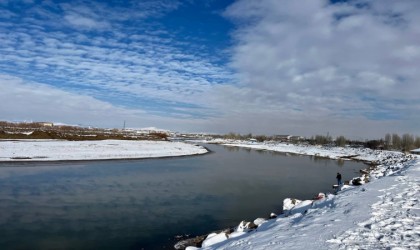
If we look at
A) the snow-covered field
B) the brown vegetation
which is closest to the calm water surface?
the snow-covered field

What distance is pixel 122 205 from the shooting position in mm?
14117

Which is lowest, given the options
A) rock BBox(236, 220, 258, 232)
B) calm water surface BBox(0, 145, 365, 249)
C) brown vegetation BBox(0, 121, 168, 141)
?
calm water surface BBox(0, 145, 365, 249)

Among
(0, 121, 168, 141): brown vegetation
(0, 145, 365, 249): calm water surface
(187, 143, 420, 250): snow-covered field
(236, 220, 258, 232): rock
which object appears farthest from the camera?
(0, 121, 168, 141): brown vegetation

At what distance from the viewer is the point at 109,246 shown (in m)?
9.38

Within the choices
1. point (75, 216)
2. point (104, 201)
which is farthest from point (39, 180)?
point (75, 216)

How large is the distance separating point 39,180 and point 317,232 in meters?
17.1

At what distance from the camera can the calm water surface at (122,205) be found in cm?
1001

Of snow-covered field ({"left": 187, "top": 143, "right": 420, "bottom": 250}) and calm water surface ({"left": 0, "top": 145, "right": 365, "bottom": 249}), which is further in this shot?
calm water surface ({"left": 0, "top": 145, "right": 365, "bottom": 249})

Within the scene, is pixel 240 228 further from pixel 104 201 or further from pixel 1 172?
pixel 1 172

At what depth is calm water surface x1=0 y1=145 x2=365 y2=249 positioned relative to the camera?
10008mm

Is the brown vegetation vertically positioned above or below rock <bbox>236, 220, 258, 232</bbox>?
above

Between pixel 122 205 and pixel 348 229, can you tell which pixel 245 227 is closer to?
pixel 348 229

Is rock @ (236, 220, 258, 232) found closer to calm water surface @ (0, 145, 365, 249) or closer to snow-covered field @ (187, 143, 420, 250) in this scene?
snow-covered field @ (187, 143, 420, 250)

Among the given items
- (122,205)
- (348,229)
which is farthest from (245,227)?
(122,205)
